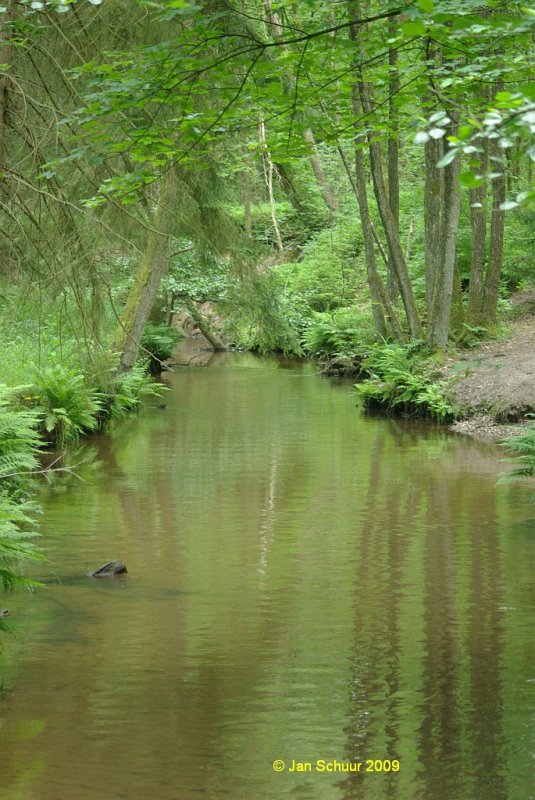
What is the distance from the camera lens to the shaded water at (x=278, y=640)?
16.8ft

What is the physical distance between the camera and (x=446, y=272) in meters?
19.1

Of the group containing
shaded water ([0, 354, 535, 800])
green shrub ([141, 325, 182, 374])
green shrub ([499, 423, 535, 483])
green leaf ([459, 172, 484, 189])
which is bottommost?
shaded water ([0, 354, 535, 800])

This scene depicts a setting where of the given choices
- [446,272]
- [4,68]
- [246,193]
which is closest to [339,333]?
[246,193]

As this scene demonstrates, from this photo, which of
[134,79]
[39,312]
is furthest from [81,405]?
[134,79]

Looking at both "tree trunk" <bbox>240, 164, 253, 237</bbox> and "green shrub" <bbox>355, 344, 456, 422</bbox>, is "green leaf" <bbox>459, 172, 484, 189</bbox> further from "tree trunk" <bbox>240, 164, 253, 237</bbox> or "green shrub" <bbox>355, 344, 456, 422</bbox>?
"tree trunk" <bbox>240, 164, 253, 237</bbox>

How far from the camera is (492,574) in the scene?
28.5 feet

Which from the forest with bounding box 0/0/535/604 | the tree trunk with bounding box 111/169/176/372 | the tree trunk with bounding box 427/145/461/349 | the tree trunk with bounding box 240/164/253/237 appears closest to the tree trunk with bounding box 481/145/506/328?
the forest with bounding box 0/0/535/604

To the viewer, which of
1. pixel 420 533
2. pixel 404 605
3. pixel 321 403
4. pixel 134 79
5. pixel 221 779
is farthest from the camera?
pixel 321 403

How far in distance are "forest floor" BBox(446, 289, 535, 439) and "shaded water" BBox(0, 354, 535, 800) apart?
3004 millimetres

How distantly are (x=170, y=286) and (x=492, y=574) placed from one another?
57.9 ft

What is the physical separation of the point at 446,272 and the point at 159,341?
28.2ft

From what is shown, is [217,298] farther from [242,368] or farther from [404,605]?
[404,605]

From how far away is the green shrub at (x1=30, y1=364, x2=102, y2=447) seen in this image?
49.5ft

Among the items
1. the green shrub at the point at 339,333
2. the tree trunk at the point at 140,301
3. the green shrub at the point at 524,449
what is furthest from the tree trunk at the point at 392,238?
the green shrub at the point at 524,449
